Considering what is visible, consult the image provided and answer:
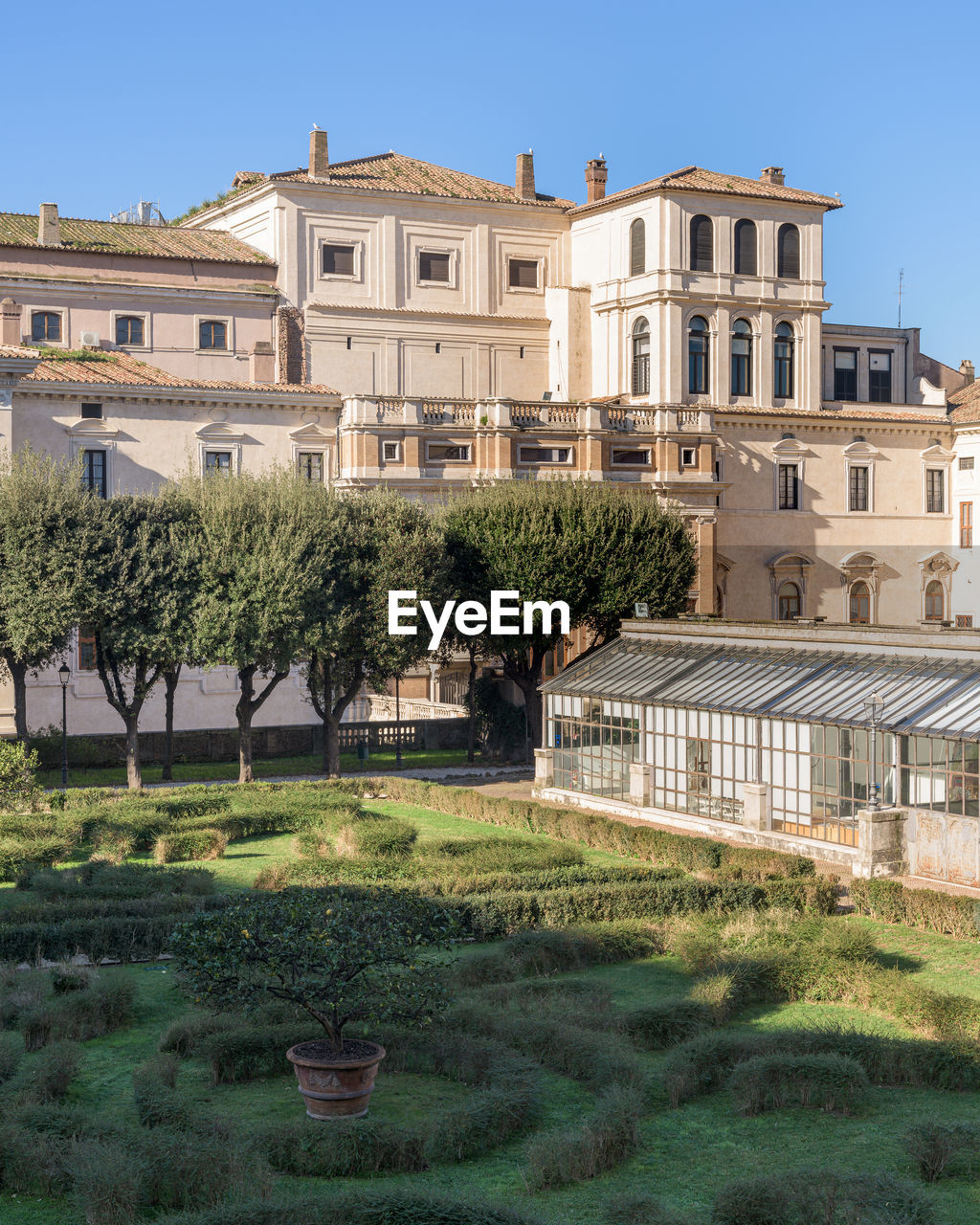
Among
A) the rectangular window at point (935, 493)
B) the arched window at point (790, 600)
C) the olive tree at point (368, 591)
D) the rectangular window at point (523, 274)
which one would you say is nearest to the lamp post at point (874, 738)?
the olive tree at point (368, 591)

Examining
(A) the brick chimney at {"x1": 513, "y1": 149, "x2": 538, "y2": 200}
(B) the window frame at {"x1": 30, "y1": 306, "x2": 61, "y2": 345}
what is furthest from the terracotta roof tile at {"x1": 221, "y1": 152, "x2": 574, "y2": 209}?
(B) the window frame at {"x1": 30, "y1": 306, "x2": 61, "y2": 345}

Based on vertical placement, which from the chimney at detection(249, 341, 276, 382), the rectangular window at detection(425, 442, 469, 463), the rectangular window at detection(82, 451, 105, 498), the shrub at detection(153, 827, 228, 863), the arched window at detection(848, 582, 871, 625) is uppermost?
the chimney at detection(249, 341, 276, 382)

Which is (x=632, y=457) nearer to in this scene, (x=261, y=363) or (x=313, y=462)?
(x=313, y=462)

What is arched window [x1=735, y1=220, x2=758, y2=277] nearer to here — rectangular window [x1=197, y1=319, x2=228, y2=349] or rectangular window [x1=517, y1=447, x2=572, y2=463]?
rectangular window [x1=517, y1=447, x2=572, y2=463]

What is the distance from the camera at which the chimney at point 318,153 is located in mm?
66250

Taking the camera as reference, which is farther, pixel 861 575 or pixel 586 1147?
pixel 861 575

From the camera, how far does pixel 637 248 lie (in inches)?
2717

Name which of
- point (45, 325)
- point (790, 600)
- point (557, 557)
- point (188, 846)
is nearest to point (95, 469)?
point (45, 325)

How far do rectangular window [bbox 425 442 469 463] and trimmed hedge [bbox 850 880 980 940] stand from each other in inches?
1340

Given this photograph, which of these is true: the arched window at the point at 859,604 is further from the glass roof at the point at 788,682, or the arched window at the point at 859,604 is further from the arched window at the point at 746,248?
the glass roof at the point at 788,682

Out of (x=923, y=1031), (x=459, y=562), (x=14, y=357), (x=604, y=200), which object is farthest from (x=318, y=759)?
(x=923, y=1031)

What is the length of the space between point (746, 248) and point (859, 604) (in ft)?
60.0

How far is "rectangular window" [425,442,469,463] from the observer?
59.4 m

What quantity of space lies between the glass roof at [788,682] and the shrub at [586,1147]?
676 inches
